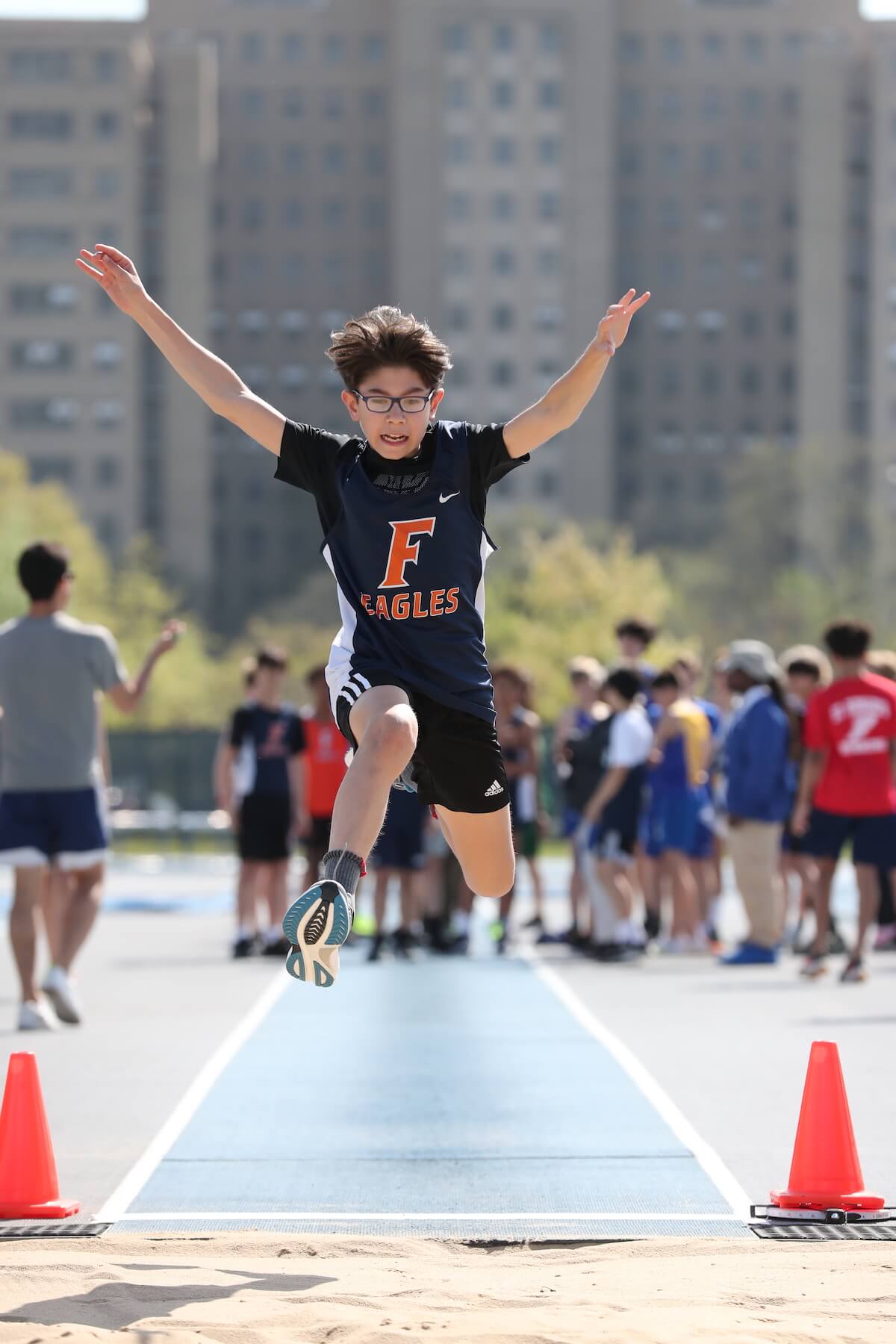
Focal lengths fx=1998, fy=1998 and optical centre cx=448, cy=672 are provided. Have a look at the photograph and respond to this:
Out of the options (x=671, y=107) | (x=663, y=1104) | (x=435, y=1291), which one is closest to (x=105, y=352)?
(x=671, y=107)

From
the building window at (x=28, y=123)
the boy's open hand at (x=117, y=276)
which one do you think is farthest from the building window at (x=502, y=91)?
the boy's open hand at (x=117, y=276)

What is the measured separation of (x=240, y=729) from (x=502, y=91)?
113m

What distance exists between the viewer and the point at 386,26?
133 m

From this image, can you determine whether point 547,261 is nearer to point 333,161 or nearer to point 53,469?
point 333,161

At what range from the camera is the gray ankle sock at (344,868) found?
530cm

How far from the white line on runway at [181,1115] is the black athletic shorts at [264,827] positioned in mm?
2705

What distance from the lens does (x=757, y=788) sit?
1381 cm

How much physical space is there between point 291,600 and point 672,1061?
4089 inches

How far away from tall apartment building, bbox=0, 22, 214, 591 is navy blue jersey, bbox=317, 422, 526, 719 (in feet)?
370

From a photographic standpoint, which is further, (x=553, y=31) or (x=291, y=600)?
(x=553, y=31)

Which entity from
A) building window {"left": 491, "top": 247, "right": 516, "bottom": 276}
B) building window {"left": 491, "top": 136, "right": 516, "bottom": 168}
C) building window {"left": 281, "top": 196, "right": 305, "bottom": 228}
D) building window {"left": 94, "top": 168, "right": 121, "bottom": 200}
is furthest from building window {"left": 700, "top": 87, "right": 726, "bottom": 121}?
building window {"left": 94, "top": 168, "right": 121, "bottom": 200}

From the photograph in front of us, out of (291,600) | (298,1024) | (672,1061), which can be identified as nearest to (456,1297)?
(672,1061)

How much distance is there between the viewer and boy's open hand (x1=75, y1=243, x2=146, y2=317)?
6.44 m

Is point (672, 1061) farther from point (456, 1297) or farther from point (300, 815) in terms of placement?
point (300, 815)
